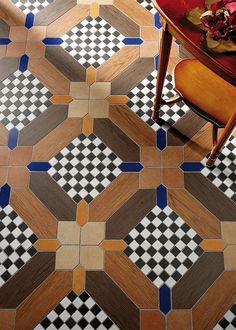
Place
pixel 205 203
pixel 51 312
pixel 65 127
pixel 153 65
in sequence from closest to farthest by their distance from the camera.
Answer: pixel 51 312 → pixel 205 203 → pixel 65 127 → pixel 153 65

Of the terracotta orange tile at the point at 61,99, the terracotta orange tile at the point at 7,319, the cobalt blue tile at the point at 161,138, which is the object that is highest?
the terracotta orange tile at the point at 61,99

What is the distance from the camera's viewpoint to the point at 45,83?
7.02ft

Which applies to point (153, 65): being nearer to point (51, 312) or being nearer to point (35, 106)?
point (35, 106)

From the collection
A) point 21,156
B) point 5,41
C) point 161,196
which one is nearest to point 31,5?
point 5,41

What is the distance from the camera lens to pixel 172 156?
1968 mm

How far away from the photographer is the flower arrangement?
1.29 metres

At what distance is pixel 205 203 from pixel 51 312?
850mm

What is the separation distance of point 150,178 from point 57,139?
1.68 ft

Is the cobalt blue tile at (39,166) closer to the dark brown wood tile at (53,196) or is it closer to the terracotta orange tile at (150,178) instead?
the dark brown wood tile at (53,196)

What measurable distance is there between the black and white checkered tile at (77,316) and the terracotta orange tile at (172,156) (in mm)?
729

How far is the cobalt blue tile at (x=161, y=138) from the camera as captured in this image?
199 cm

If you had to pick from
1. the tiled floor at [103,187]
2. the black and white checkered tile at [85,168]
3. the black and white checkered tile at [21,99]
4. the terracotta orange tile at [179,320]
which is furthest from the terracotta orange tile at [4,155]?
the terracotta orange tile at [179,320]

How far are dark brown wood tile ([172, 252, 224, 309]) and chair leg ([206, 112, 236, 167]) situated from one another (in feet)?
1.42

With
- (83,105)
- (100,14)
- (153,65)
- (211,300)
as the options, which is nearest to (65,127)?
(83,105)
